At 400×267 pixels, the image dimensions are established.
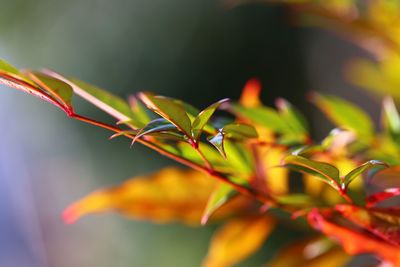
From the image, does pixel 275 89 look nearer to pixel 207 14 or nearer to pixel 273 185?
pixel 207 14

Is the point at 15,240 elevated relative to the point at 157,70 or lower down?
lower down

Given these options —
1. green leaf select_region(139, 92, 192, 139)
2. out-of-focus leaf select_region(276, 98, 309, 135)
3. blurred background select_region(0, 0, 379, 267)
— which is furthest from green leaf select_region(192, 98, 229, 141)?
blurred background select_region(0, 0, 379, 267)

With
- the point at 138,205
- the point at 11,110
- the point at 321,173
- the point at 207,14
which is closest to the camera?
the point at 321,173

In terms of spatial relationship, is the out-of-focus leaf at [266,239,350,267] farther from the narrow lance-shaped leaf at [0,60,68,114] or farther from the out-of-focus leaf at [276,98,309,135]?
the narrow lance-shaped leaf at [0,60,68,114]

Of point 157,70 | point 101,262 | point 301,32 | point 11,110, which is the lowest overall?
point 101,262

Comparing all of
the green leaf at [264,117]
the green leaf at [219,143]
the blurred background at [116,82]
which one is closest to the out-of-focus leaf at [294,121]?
the green leaf at [264,117]

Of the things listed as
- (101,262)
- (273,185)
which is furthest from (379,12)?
(101,262)

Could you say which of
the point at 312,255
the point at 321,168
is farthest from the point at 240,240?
the point at 321,168
